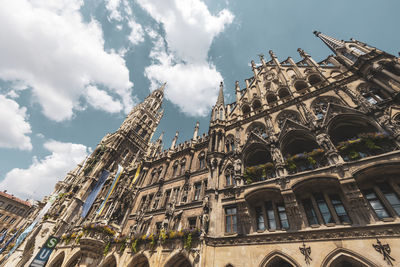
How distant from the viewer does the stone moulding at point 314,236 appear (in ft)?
29.6

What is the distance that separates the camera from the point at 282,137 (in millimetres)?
16031

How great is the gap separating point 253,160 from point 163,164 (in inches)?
554

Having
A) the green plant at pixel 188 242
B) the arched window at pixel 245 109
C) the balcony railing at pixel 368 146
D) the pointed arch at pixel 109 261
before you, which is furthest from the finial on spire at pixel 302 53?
the pointed arch at pixel 109 261

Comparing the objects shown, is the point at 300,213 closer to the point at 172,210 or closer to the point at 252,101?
the point at 172,210

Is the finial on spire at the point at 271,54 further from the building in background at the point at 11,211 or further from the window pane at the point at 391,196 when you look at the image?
the building in background at the point at 11,211

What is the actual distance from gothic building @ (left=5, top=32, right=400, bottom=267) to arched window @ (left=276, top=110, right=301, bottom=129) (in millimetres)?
97

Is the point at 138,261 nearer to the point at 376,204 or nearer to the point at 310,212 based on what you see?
the point at 310,212

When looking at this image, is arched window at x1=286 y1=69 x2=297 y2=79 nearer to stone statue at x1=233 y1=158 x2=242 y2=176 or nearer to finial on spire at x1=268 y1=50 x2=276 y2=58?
finial on spire at x1=268 y1=50 x2=276 y2=58

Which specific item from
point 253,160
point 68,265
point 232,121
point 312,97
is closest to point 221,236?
point 253,160

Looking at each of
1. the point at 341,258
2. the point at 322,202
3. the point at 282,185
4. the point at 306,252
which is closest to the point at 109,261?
the point at 306,252

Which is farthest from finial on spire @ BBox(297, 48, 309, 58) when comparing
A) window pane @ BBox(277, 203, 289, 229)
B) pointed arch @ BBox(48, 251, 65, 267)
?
pointed arch @ BBox(48, 251, 65, 267)

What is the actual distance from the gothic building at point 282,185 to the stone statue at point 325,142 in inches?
3.0

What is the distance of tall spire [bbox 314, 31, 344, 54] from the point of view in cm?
2122

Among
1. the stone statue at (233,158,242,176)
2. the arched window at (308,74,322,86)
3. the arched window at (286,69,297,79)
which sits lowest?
the stone statue at (233,158,242,176)
